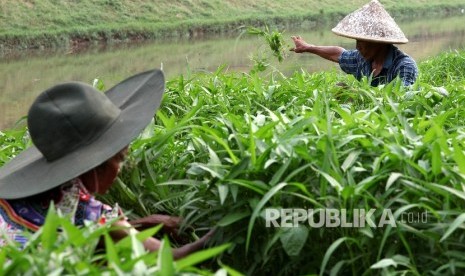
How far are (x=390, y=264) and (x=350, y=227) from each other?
16 centimetres

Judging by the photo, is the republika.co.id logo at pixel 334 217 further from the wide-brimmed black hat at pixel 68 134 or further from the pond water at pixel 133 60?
the pond water at pixel 133 60

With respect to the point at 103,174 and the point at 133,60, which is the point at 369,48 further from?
the point at 133,60

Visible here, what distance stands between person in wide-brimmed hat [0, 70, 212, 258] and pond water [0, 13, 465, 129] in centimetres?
749

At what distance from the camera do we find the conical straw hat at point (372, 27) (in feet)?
12.7

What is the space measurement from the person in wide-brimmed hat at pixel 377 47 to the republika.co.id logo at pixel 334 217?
6.72 feet

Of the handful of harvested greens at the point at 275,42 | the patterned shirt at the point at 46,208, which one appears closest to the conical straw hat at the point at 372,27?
the handful of harvested greens at the point at 275,42

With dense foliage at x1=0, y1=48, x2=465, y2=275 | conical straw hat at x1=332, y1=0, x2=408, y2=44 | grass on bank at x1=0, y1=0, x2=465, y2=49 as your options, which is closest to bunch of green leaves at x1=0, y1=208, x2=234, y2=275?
dense foliage at x1=0, y1=48, x2=465, y2=275

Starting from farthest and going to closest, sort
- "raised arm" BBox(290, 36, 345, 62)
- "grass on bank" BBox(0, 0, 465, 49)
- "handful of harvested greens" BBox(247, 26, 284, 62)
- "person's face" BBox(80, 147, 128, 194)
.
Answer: "grass on bank" BBox(0, 0, 465, 49)
"raised arm" BBox(290, 36, 345, 62)
"handful of harvested greens" BBox(247, 26, 284, 62)
"person's face" BBox(80, 147, 128, 194)

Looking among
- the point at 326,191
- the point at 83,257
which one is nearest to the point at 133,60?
the point at 326,191

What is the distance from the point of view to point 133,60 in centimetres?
1502

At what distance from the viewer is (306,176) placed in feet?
5.94

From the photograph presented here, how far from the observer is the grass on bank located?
18.0m

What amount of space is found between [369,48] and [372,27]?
129mm

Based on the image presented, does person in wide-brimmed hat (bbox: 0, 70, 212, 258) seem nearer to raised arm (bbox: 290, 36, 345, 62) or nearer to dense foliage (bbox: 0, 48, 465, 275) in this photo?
dense foliage (bbox: 0, 48, 465, 275)
